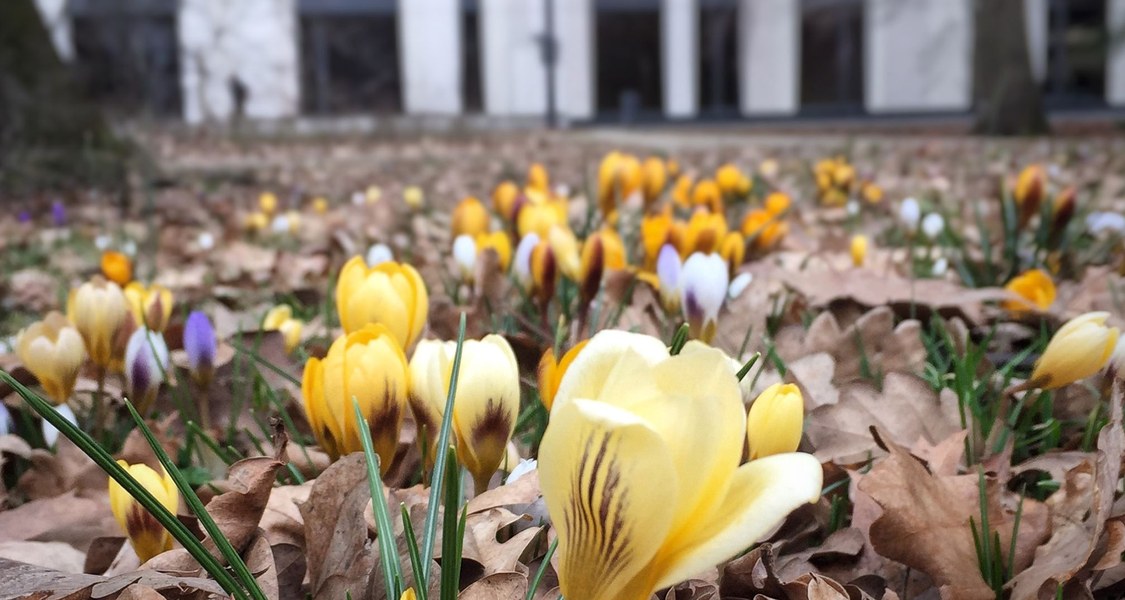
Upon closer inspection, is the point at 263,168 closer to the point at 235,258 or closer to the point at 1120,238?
the point at 235,258

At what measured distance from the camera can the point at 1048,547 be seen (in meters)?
0.98

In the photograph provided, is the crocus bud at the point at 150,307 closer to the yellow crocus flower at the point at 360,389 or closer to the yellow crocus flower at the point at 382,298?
the yellow crocus flower at the point at 382,298

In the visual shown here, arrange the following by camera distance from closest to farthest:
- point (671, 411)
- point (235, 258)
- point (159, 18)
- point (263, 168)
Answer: point (671, 411) → point (235, 258) → point (263, 168) → point (159, 18)

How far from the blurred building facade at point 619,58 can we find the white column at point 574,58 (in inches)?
1.3

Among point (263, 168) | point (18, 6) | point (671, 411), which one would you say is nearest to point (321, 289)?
point (671, 411)

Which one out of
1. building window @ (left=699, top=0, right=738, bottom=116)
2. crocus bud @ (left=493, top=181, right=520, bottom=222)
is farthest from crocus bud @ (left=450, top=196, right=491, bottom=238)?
building window @ (left=699, top=0, right=738, bottom=116)

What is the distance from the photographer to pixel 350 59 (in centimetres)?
2473

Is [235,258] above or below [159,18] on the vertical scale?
below

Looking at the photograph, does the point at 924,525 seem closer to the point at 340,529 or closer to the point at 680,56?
the point at 340,529

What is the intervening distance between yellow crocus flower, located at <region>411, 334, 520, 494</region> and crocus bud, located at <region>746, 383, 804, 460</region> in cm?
21

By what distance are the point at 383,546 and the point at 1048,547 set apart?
25.4 inches

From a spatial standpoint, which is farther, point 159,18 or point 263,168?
point 159,18

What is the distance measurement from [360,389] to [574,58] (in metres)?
24.7

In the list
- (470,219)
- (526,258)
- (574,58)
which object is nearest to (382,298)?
(526,258)
